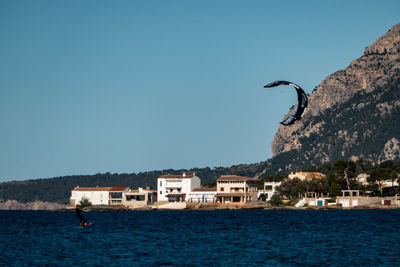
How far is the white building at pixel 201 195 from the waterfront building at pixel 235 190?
6.36 feet

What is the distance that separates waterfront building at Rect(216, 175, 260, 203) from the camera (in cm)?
17638

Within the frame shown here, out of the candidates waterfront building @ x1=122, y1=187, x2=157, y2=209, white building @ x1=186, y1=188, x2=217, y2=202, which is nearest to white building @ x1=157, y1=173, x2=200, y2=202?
white building @ x1=186, y1=188, x2=217, y2=202

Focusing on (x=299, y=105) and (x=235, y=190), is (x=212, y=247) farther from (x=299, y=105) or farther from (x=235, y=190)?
(x=235, y=190)

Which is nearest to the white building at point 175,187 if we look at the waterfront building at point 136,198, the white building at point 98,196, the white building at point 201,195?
the white building at point 201,195

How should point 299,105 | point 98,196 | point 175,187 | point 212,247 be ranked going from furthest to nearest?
point 98,196, point 175,187, point 212,247, point 299,105

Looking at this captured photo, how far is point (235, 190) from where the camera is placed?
586ft

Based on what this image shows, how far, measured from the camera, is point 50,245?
65938 millimetres

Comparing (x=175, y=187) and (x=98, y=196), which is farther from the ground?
(x=175, y=187)

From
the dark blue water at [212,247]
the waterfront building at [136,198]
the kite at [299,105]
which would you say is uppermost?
the kite at [299,105]

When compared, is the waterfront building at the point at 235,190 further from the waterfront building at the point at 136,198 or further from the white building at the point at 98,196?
the white building at the point at 98,196

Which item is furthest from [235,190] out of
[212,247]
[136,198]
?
[212,247]

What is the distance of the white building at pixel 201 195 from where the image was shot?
18088 cm

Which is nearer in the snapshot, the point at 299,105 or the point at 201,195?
the point at 299,105

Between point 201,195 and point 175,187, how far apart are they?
318 inches
